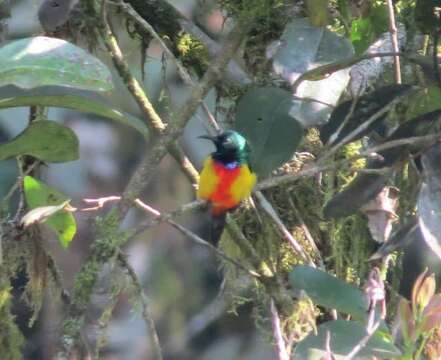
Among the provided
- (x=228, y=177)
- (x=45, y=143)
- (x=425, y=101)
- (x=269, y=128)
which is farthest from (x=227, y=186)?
(x=425, y=101)

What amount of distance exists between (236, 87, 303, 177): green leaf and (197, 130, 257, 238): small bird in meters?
0.03

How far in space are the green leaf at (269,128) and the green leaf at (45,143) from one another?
13.0 inches

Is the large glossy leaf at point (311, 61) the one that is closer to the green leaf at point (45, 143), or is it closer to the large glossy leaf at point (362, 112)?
the large glossy leaf at point (362, 112)

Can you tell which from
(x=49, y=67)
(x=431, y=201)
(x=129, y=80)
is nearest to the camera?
(x=49, y=67)

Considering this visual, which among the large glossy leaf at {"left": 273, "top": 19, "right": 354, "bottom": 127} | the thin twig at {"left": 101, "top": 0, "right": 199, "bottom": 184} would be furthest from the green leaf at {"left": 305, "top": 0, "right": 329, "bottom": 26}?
the thin twig at {"left": 101, "top": 0, "right": 199, "bottom": 184}

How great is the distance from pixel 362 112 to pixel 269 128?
178 millimetres

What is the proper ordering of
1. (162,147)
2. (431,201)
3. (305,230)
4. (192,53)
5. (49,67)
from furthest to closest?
(192,53), (305,230), (162,147), (431,201), (49,67)

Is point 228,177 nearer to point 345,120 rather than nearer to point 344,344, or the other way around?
point 345,120

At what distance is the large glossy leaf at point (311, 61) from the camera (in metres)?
1.71

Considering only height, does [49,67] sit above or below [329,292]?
above

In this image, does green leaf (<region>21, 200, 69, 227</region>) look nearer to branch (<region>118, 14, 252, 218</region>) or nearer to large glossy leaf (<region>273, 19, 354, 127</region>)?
branch (<region>118, 14, 252, 218</region>)

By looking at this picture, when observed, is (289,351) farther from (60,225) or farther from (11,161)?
(11,161)

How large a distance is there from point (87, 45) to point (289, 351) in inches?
32.7

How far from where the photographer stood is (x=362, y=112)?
1769mm
